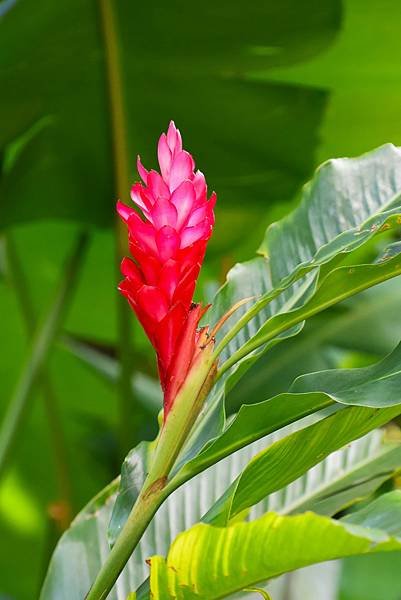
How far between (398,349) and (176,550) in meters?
0.14

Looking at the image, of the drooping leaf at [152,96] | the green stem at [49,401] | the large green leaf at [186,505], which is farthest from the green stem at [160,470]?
the green stem at [49,401]

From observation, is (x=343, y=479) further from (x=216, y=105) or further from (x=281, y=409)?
(x=216, y=105)

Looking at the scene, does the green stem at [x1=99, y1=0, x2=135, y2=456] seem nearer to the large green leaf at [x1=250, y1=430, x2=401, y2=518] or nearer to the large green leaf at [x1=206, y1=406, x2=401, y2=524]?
the large green leaf at [x1=250, y1=430, x2=401, y2=518]

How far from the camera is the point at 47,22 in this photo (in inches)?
37.9

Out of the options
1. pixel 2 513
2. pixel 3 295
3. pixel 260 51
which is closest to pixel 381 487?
pixel 260 51

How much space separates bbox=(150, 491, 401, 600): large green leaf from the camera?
0.35 meters

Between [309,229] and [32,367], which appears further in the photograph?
[32,367]

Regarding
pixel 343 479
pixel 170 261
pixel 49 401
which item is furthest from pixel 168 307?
pixel 49 401

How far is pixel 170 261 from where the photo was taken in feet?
1.35

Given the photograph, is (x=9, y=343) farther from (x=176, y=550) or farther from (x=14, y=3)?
(x=176, y=550)

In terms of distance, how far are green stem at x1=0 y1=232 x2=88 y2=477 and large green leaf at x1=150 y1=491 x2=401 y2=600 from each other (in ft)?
2.19

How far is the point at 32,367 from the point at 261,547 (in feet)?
2.41

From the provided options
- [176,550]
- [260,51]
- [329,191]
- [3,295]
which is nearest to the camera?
[176,550]

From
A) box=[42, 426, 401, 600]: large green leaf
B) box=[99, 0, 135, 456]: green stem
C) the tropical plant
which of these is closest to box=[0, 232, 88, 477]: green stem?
box=[99, 0, 135, 456]: green stem
